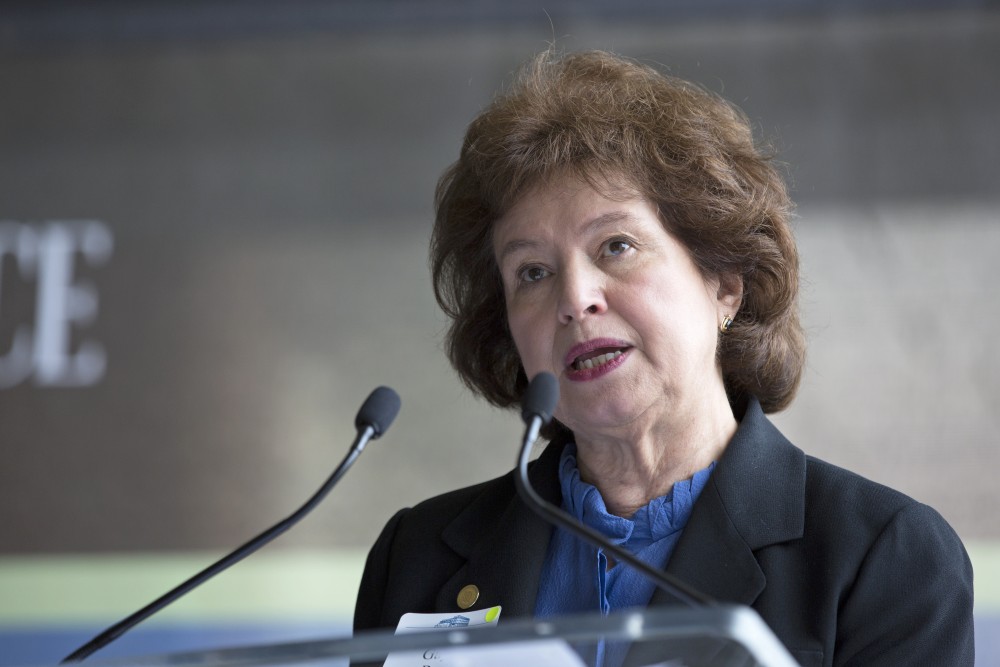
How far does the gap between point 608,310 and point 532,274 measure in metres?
0.17

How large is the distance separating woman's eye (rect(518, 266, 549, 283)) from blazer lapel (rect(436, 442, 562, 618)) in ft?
1.00

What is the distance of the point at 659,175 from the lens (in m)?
1.71

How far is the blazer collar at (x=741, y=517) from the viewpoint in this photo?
150 cm

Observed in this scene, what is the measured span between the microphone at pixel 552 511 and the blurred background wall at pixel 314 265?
2.31 m

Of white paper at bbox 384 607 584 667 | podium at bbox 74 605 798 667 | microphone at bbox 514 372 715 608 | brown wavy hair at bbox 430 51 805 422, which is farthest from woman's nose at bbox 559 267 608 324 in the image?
podium at bbox 74 605 798 667

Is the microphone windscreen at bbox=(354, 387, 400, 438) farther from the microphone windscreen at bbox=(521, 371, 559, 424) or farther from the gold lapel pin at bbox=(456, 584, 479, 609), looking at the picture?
the gold lapel pin at bbox=(456, 584, 479, 609)

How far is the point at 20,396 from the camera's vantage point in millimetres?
3807

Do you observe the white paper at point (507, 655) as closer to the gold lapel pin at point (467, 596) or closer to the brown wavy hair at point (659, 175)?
the gold lapel pin at point (467, 596)

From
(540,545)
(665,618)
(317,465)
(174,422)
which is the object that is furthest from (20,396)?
(665,618)

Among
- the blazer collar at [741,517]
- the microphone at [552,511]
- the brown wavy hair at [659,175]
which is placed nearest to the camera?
the microphone at [552,511]

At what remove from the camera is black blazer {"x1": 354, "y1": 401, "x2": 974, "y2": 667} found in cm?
139

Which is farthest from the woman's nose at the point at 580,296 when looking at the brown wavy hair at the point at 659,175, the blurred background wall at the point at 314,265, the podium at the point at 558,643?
the blurred background wall at the point at 314,265

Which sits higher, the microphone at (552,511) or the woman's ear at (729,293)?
the woman's ear at (729,293)

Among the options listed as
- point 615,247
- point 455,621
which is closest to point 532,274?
point 615,247
